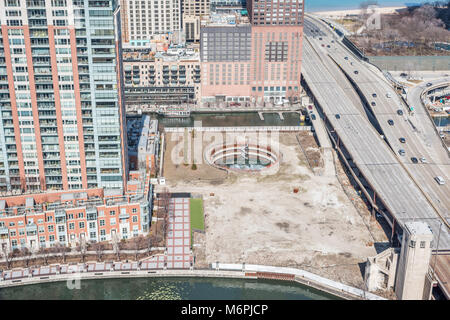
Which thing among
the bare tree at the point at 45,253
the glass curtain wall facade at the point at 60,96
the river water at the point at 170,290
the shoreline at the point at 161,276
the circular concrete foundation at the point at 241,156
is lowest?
the river water at the point at 170,290

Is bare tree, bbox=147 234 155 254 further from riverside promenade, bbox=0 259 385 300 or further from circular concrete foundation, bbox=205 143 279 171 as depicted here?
circular concrete foundation, bbox=205 143 279 171

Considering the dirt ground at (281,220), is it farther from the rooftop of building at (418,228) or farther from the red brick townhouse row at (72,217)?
the rooftop of building at (418,228)

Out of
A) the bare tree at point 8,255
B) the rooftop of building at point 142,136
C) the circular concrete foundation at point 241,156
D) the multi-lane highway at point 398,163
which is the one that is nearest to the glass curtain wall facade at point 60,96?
the bare tree at point 8,255

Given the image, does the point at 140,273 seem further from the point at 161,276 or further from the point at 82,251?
the point at 82,251

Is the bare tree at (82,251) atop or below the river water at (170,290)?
atop

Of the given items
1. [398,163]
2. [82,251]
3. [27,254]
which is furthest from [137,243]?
[398,163]

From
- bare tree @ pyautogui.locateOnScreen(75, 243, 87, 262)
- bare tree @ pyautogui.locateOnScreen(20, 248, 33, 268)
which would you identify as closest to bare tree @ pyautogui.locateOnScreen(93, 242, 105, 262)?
bare tree @ pyautogui.locateOnScreen(75, 243, 87, 262)

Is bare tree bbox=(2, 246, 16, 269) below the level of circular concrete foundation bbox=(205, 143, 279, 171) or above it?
below
